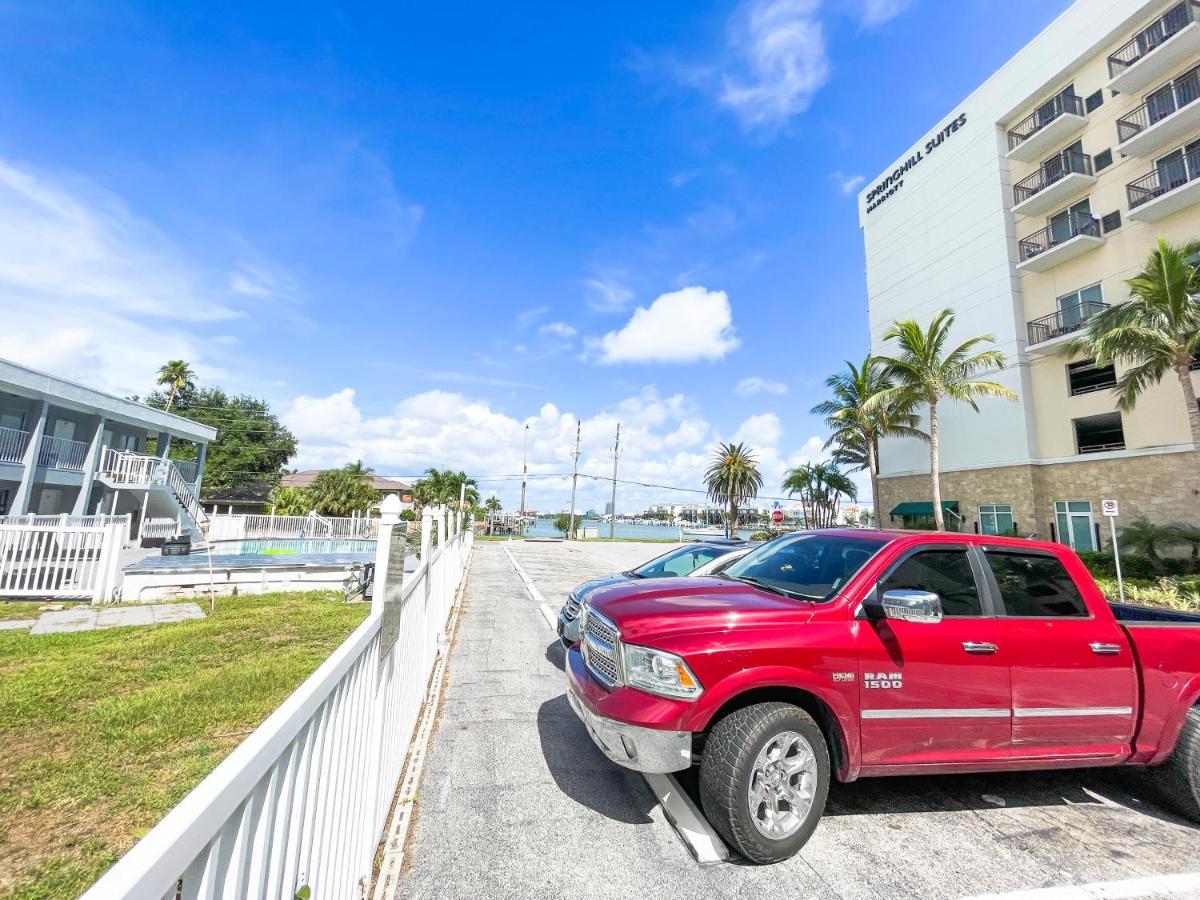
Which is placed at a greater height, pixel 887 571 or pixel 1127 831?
pixel 887 571

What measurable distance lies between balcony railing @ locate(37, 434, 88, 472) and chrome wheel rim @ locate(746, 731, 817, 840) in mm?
23502

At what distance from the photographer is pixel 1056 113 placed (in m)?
22.4

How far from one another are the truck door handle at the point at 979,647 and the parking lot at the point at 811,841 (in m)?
1.09

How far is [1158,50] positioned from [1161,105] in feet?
6.36

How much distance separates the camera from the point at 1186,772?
342 cm

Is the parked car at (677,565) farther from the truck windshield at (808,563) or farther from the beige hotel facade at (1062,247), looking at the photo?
the beige hotel facade at (1062,247)

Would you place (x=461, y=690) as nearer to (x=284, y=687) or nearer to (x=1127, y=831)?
(x=284, y=687)

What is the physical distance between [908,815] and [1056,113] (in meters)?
30.7

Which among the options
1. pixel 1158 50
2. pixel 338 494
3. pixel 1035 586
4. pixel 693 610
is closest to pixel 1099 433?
pixel 1158 50

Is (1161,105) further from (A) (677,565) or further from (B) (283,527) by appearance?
(B) (283,527)

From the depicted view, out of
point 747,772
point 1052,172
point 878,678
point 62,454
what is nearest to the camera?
point 747,772

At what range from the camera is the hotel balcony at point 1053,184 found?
69.8 ft

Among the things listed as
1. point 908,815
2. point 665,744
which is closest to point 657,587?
point 665,744

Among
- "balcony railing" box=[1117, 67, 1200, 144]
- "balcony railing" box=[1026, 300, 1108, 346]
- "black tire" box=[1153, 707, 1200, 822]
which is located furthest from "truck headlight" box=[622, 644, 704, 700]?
"balcony railing" box=[1117, 67, 1200, 144]
